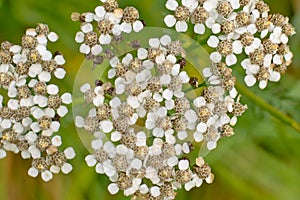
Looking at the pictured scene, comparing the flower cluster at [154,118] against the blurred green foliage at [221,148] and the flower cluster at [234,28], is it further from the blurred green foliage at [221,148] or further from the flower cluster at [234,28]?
the blurred green foliage at [221,148]

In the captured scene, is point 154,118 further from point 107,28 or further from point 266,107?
point 266,107

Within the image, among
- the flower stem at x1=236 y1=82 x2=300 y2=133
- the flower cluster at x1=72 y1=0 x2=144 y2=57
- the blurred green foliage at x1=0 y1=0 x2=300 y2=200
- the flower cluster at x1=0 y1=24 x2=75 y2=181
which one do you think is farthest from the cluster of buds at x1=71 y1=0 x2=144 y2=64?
the flower stem at x1=236 y1=82 x2=300 y2=133

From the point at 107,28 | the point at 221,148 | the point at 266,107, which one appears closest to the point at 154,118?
the point at 107,28

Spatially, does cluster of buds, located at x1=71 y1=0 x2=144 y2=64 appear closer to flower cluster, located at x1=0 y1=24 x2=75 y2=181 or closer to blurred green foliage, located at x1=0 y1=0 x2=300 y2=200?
flower cluster, located at x1=0 y1=24 x2=75 y2=181

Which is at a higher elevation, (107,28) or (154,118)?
(107,28)

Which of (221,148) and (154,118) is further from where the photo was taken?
(221,148)

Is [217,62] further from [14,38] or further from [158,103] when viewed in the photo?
[14,38]
